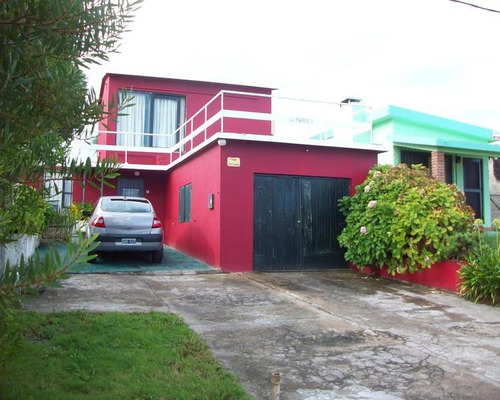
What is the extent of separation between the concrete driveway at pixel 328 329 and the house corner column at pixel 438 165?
5962 millimetres

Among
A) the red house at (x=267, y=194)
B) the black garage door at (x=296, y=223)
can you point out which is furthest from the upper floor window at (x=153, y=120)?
the black garage door at (x=296, y=223)

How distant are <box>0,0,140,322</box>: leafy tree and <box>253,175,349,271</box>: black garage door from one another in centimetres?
816

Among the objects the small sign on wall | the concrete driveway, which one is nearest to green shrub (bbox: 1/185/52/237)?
the concrete driveway

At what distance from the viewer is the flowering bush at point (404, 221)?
9039 mm

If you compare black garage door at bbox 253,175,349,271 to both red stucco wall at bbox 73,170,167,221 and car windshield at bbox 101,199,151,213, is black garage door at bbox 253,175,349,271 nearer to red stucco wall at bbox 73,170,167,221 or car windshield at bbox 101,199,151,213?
car windshield at bbox 101,199,151,213

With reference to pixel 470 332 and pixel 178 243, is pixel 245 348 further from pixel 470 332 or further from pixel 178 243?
pixel 178 243

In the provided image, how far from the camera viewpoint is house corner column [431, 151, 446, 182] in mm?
14414

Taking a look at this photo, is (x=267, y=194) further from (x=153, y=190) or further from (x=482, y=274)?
(x=153, y=190)

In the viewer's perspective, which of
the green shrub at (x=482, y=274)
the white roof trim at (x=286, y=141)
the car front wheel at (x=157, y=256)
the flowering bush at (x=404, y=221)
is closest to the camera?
the green shrub at (x=482, y=274)

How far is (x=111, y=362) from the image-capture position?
4.31 metres

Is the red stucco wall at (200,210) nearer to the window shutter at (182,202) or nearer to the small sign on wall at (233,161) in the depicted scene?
the window shutter at (182,202)

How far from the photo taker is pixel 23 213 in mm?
2814

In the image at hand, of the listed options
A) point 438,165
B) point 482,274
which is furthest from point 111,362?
point 438,165

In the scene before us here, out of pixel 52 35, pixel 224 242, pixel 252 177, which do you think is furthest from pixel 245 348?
pixel 252 177
